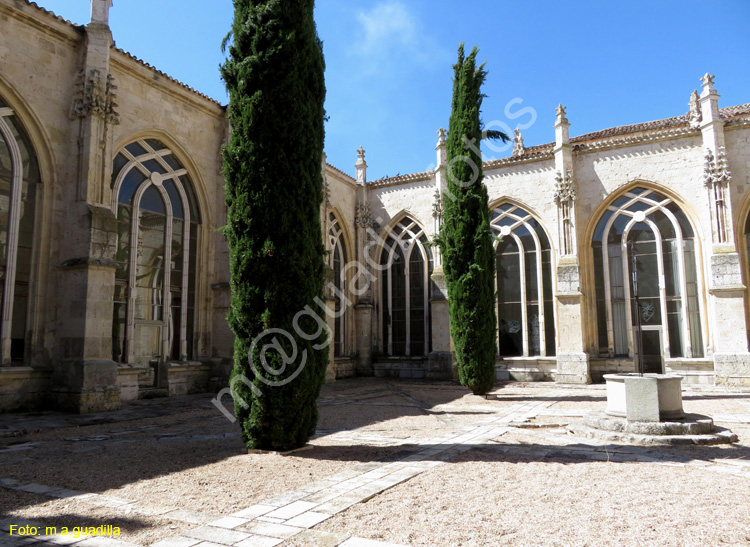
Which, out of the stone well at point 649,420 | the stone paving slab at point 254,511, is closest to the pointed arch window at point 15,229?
the stone paving slab at point 254,511

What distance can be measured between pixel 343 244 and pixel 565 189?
27.2 ft

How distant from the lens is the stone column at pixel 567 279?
16.5m

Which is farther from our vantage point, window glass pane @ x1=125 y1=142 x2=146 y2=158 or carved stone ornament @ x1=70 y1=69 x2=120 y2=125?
window glass pane @ x1=125 y1=142 x2=146 y2=158

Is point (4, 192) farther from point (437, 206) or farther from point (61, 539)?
point (437, 206)

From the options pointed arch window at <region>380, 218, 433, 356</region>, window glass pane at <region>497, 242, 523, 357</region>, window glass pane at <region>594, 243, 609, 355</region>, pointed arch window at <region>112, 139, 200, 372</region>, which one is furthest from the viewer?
pointed arch window at <region>380, 218, 433, 356</region>

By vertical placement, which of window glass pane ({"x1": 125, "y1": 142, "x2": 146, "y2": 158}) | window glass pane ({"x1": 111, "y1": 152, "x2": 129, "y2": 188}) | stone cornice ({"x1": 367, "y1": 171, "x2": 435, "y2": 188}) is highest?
stone cornice ({"x1": 367, "y1": 171, "x2": 435, "y2": 188})

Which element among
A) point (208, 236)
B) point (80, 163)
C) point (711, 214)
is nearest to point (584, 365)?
point (711, 214)

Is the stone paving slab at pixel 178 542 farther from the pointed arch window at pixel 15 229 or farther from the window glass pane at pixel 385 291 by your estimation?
the window glass pane at pixel 385 291

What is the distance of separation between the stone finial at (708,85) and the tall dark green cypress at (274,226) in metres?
13.7

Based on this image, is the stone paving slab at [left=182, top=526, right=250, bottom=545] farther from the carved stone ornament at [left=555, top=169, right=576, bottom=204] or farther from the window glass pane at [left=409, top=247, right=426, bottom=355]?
the window glass pane at [left=409, top=247, right=426, bottom=355]

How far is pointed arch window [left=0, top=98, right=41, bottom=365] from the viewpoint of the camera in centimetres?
986

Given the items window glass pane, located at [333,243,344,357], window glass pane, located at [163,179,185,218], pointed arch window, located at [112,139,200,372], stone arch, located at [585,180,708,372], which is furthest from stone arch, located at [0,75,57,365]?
stone arch, located at [585,180,708,372]

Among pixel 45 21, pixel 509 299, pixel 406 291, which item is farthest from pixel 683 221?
pixel 45 21

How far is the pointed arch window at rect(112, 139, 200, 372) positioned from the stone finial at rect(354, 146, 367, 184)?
27.9 feet
